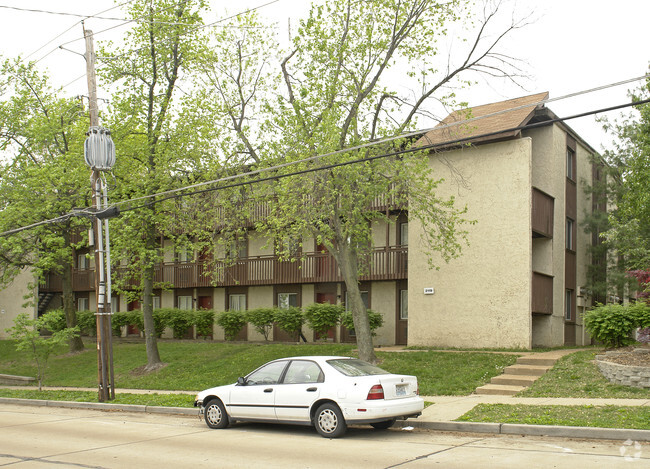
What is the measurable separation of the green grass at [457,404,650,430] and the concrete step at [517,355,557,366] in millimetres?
5070

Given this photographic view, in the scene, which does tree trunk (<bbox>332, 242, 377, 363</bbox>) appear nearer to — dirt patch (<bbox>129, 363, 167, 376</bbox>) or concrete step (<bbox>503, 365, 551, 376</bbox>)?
concrete step (<bbox>503, 365, 551, 376</bbox>)

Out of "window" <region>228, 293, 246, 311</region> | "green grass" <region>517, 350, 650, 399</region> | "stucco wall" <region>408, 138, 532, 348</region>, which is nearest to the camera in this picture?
"green grass" <region>517, 350, 650, 399</region>

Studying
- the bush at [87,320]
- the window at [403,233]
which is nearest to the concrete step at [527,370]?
the window at [403,233]

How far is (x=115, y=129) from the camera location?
23.2 m

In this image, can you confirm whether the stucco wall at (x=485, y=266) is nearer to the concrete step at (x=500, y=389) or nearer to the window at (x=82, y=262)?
the concrete step at (x=500, y=389)

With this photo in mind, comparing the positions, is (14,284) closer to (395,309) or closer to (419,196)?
(395,309)

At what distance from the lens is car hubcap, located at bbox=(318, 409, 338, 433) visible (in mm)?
11016

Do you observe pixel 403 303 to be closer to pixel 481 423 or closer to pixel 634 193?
pixel 634 193

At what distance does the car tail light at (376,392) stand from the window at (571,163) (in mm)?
17459

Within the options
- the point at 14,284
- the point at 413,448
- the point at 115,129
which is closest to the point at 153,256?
the point at 115,129

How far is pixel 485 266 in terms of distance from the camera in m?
21.6

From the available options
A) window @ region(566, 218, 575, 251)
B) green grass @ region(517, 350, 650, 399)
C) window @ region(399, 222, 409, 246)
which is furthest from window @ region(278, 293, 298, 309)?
green grass @ region(517, 350, 650, 399)

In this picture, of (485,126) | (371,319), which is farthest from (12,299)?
(485,126)

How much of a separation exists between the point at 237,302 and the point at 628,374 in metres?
21.2
